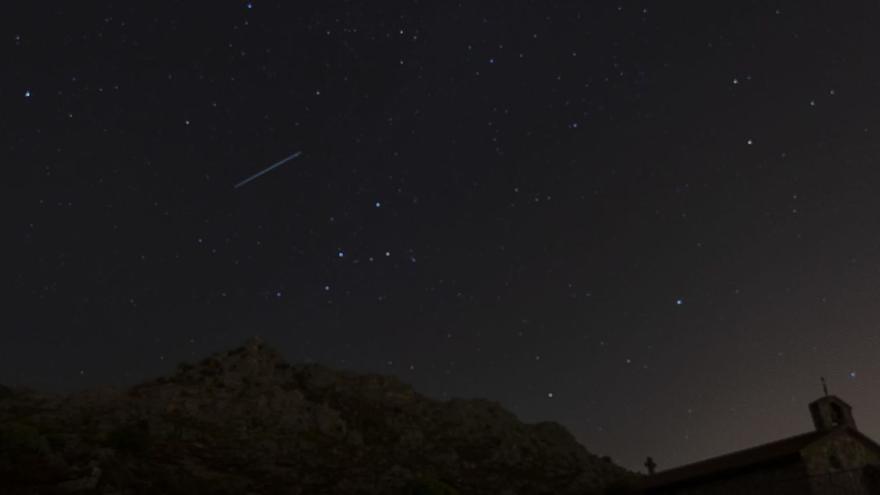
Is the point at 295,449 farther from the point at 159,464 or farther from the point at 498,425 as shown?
the point at 498,425

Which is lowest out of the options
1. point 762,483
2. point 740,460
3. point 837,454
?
point 762,483

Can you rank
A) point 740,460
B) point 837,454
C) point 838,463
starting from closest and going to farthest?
point 838,463 < point 837,454 < point 740,460

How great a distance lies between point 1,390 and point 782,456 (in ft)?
183

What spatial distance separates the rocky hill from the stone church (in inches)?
603

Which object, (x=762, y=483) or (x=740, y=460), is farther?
(x=740, y=460)

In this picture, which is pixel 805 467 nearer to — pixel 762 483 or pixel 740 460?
pixel 762 483

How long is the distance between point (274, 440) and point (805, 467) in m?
37.5

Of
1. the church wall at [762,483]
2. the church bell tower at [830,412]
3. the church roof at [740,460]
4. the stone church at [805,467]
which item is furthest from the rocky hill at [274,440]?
the church bell tower at [830,412]

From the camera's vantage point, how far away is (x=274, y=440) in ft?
174

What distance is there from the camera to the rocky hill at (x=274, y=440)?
3778cm

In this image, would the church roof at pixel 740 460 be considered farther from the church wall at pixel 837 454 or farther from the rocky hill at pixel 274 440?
the rocky hill at pixel 274 440

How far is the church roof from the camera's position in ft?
96.7

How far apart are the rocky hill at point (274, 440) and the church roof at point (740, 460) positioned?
44.0ft

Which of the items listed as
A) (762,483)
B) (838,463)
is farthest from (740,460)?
(838,463)
